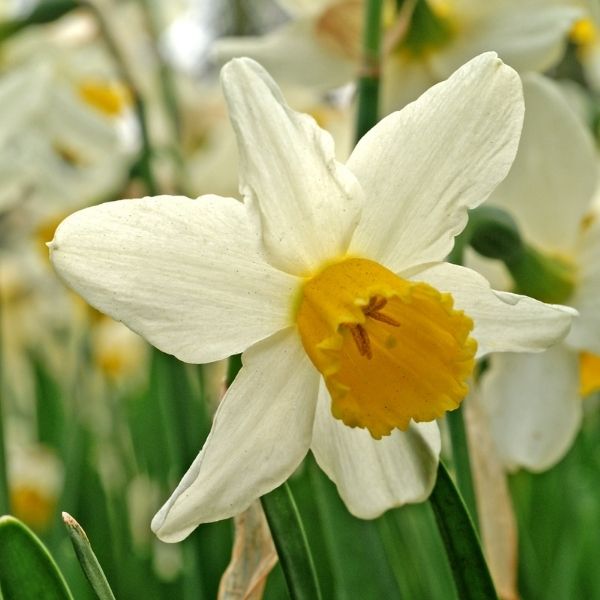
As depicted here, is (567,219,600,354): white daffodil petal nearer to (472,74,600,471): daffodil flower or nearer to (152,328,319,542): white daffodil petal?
(472,74,600,471): daffodil flower

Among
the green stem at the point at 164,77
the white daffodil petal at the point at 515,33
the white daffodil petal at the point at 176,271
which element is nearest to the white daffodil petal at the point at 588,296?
the white daffodil petal at the point at 515,33

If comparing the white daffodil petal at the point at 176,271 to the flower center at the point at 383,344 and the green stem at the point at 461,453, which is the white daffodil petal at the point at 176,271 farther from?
the green stem at the point at 461,453

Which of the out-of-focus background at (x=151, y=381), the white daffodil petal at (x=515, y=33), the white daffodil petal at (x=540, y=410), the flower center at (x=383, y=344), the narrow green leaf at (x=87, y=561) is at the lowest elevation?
the out-of-focus background at (x=151, y=381)

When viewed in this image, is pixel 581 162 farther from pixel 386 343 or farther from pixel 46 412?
pixel 46 412

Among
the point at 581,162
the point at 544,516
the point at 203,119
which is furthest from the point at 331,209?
the point at 203,119

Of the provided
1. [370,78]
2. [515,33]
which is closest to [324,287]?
[370,78]
